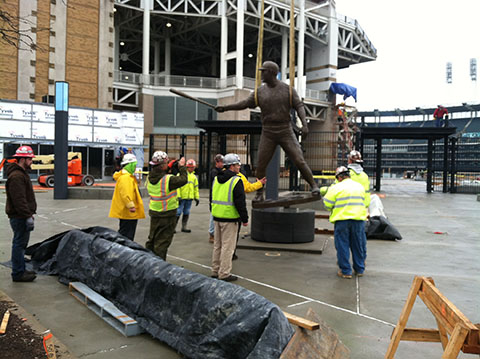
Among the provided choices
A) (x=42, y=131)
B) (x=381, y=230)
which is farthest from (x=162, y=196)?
(x=42, y=131)

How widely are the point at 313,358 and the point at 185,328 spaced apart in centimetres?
129

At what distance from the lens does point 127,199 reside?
6859mm

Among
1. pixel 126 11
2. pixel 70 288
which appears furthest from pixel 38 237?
pixel 126 11

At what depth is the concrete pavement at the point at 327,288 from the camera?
4090mm

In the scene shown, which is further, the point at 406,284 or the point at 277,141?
the point at 277,141

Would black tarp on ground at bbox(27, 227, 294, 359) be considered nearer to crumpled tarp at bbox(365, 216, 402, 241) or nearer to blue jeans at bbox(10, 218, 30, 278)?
blue jeans at bbox(10, 218, 30, 278)

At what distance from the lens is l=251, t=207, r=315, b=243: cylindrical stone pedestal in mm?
8812

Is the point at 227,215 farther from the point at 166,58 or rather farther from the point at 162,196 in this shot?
the point at 166,58

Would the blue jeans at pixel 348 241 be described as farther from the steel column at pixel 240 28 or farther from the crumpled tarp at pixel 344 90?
the crumpled tarp at pixel 344 90

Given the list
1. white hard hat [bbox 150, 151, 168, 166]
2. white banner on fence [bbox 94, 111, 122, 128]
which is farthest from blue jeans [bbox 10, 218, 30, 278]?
white banner on fence [bbox 94, 111, 122, 128]

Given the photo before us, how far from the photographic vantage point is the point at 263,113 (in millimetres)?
8453

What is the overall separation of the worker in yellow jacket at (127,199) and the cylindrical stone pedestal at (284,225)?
2867mm

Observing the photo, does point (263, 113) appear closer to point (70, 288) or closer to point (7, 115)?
point (70, 288)

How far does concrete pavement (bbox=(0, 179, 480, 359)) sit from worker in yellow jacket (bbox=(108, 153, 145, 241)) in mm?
1001
